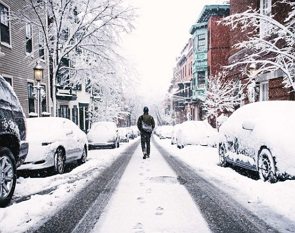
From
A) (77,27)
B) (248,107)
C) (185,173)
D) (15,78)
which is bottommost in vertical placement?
(185,173)

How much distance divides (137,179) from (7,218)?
368 cm

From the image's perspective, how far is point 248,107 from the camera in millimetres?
9156

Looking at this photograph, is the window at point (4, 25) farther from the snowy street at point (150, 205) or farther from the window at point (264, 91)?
the window at point (264, 91)

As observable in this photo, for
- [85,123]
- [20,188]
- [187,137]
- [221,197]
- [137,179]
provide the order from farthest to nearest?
[85,123] < [187,137] < [137,179] < [20,188] < [221,197]

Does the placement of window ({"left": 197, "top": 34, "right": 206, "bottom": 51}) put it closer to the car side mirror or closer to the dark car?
the car side mirror

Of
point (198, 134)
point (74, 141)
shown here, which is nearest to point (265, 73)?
point (198, 134)

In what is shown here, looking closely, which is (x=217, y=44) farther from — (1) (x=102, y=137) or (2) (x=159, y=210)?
(2) (x=159, y=210)

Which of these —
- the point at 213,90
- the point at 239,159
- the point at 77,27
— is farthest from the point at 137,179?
the point at 213,90

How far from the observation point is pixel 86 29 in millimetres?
16953

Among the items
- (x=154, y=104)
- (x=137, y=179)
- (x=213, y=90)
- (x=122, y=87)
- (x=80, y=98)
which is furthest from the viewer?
(x=154, y=104)

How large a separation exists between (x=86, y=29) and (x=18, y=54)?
392 cm

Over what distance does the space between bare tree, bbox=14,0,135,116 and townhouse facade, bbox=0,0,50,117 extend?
2.16 ft

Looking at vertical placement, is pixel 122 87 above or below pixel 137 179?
above

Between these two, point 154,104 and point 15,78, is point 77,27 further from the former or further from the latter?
point 154,104
